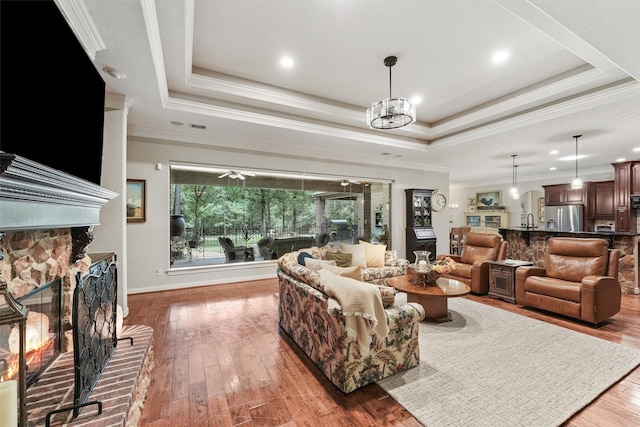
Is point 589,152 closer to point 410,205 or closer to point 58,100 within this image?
point 410,205

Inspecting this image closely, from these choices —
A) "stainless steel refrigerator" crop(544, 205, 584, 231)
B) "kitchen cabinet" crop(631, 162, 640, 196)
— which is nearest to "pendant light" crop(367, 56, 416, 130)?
"kitchen cabinet" crop(631, 162, 640, 196)

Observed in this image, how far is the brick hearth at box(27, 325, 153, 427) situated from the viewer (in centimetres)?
137

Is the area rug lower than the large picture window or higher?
lower

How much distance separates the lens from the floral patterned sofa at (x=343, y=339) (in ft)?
6.53

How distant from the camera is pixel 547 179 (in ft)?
31.3

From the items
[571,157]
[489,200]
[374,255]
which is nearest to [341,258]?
[374,255]

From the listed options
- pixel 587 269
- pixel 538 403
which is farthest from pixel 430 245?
pixel 538 403

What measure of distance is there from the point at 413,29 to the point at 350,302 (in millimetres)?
2658

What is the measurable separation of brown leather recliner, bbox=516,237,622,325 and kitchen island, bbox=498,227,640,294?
1577mm


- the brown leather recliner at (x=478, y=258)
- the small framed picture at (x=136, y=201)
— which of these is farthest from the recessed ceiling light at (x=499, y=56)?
the small framed picture at (x=136, y=201)

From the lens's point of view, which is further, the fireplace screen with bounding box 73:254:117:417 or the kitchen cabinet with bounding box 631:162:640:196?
the kitchen cabinet with bounding box 631:162:640:196

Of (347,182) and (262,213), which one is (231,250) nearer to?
(262,213)

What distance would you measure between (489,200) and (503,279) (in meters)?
8.13

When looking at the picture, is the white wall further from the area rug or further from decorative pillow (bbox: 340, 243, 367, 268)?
the area rug
